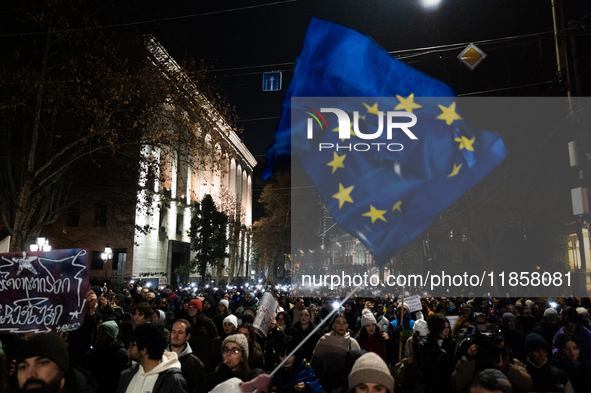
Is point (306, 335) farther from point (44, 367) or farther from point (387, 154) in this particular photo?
point (44, 367)

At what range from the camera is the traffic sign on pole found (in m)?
14.7

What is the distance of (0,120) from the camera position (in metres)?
22.2

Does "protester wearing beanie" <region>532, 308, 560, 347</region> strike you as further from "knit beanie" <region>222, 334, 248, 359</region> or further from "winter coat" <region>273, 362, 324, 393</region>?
"knit beanie" <region>222, 334, 248, 359</region>

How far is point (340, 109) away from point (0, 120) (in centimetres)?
1908

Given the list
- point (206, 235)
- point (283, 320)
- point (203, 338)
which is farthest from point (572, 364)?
point (206, 235)

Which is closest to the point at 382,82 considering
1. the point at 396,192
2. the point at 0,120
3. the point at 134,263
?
the point at 396,192

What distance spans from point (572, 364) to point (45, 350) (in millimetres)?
5005

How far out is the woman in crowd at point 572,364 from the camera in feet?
16.4

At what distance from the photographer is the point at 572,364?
17.0ft

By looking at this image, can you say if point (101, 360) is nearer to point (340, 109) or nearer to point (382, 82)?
point (340, 109)

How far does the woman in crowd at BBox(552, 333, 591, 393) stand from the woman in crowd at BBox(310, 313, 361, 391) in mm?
2252

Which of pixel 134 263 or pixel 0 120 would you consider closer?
pixel 0 120

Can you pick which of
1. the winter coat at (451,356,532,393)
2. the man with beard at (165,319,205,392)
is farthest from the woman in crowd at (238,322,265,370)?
the winter coat at (451,356,532,393)

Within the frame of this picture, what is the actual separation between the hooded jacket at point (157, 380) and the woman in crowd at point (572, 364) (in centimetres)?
386
